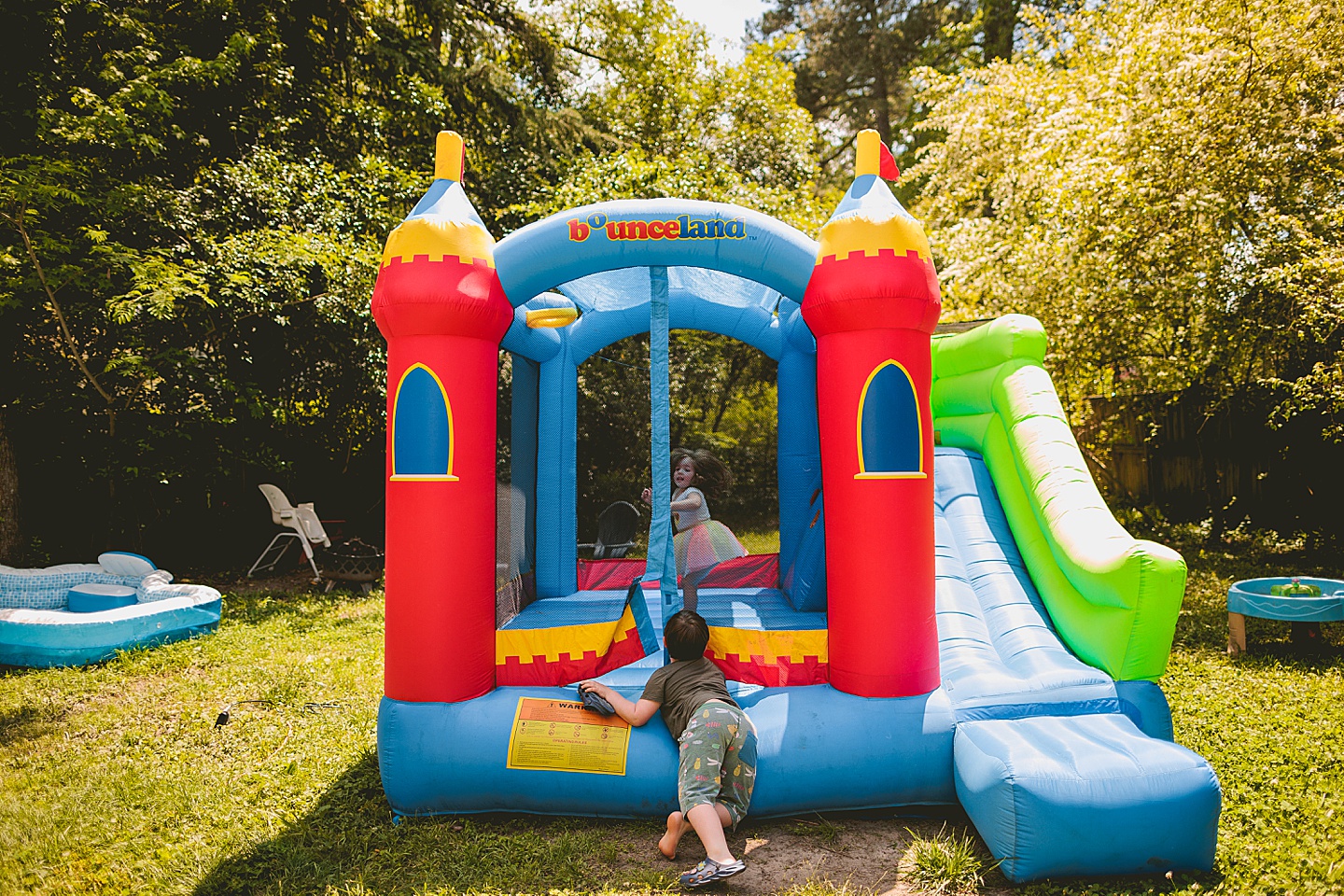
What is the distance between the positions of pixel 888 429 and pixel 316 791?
2975 mm

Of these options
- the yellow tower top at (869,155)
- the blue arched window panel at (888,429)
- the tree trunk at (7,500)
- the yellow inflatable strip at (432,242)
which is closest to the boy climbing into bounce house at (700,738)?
the blue arched window panel at (888,429)

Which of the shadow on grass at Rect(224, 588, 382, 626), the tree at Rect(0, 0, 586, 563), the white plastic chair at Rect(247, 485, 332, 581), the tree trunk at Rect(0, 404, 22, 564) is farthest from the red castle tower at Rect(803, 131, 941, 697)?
the tree trunk at Rect(0, 404, 22, 564)

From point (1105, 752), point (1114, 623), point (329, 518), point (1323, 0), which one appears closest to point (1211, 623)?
point (1114, 623)

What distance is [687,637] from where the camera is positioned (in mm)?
3457

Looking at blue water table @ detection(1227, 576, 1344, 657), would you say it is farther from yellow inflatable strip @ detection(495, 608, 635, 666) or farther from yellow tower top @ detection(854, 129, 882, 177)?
yellow inflatable strip @ detection(495, 608, 635, 666)

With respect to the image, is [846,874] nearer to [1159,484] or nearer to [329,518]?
[329,518]

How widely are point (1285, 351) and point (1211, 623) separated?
3748mm

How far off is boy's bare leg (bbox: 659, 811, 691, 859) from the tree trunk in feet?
25.0

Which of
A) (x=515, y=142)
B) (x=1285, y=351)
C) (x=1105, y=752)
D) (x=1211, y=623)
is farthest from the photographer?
(x=515, y=142)

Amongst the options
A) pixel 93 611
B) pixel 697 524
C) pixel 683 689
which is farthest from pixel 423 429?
pixel 93 611

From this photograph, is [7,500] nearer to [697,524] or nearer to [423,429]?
[423,429]

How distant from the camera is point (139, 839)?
3.34m

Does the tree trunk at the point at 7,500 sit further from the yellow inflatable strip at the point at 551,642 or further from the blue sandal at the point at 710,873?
the blue sandal at the point at 710,873

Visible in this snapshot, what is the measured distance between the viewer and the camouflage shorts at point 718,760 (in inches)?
120
